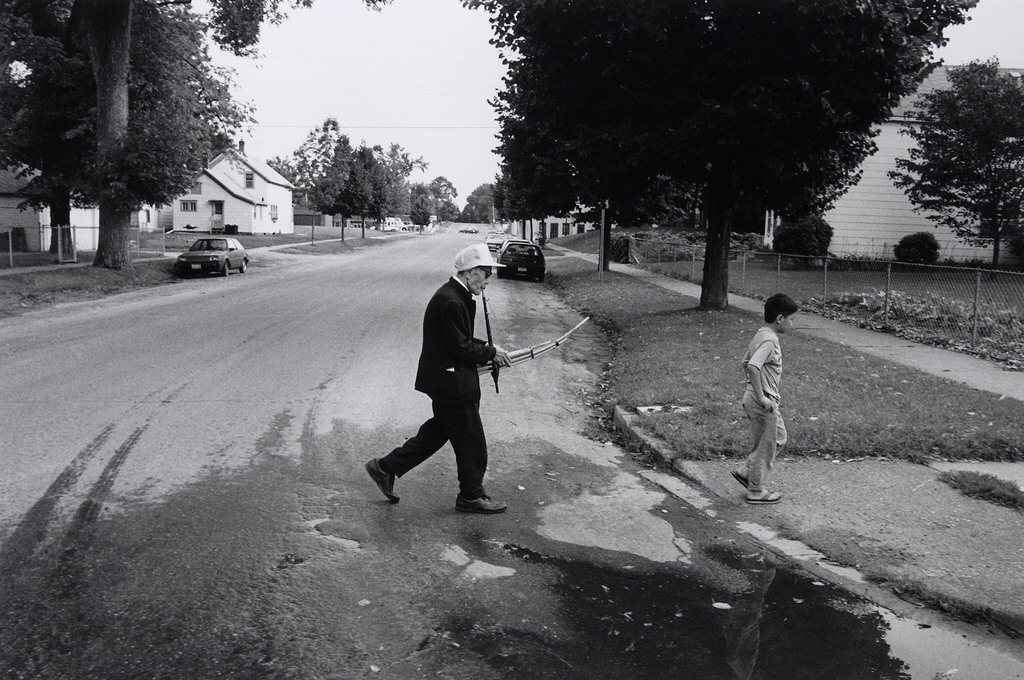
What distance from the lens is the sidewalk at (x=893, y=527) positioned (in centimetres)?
468

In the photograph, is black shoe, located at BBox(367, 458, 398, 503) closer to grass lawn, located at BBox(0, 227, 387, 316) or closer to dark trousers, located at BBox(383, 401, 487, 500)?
dark trousers, located at BBox(383, 401, 487, 500)

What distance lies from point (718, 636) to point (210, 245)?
27.6 m

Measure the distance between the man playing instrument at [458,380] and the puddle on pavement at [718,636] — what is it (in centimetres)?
109

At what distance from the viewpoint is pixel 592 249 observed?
2167 inches

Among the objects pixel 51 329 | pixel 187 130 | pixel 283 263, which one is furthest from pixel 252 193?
pixel 51 329

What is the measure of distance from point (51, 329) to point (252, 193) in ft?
203

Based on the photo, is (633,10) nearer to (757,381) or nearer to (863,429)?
(863,429)

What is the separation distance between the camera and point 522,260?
98.7 feet

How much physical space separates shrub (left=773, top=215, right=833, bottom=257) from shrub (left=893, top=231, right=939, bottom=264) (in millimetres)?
2722

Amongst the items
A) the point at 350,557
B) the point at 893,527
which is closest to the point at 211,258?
the point at 350,557

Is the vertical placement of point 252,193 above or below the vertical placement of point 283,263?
above

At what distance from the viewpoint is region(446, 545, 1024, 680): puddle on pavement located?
12.4 feet

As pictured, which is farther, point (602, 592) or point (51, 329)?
point (51, 329)

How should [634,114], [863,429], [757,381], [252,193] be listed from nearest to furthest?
1. [757,381]
2. [863,429]
3. [634,114]
4. [252,193]
